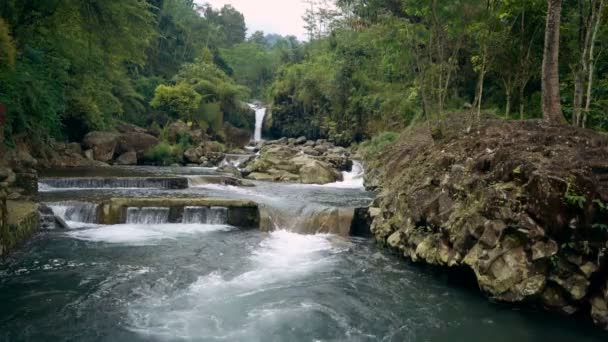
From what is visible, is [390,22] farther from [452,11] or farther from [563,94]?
[563,94]

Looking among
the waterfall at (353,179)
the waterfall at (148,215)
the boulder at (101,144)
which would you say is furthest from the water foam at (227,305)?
the boulder at (101,144)

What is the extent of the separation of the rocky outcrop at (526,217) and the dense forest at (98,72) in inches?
388

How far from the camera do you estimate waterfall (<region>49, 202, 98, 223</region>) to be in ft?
38.2

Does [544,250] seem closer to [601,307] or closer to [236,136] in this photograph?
[601,307]

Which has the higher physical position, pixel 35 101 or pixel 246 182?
pixel 35 101

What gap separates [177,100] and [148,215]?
20812mm

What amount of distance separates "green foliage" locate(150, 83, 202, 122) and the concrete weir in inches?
797

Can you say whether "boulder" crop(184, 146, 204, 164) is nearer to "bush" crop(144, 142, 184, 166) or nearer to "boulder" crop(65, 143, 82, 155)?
"bush" crop(144, 142, 184, 166)

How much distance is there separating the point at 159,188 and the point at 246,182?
3.42 m

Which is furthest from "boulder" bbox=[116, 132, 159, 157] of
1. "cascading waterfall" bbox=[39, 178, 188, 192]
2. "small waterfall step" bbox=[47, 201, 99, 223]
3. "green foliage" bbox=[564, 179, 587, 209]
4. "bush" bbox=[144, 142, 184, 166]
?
"green foliage" bbox=[564, 179, 587, 209]

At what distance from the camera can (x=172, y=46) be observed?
1590 inches

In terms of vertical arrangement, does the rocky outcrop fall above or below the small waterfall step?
above

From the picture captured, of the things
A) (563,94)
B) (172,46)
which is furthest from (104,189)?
(172,46)

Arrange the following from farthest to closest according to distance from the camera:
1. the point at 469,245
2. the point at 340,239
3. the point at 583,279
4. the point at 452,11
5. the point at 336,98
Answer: the point at 336,98 < the point at 452,11 < the point at 340,239 < the point at 469,245 < the point at 583,279
